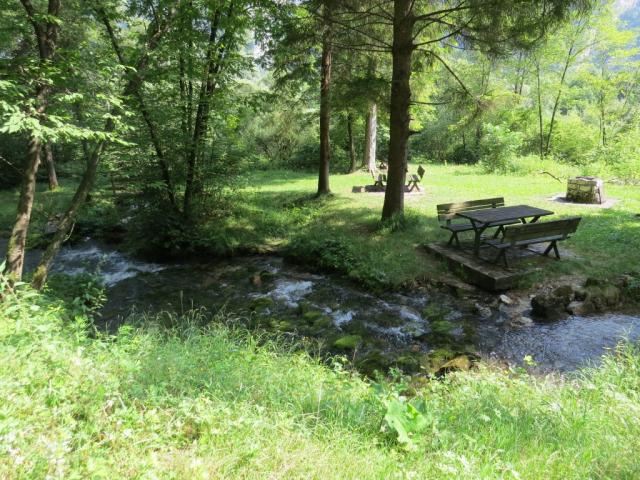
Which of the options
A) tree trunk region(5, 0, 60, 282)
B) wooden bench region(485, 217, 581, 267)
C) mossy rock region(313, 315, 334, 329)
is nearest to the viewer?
tree trunk region(5, 0, 60, 282)

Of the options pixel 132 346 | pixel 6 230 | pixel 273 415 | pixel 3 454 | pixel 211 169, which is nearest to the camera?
pixel 3 454

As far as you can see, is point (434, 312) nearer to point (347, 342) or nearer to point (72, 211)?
point (347, 342)

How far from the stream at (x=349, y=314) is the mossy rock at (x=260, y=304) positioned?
0.02m

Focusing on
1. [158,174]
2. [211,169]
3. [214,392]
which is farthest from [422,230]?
[214,392]

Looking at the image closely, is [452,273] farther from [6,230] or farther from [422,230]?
[6,230]

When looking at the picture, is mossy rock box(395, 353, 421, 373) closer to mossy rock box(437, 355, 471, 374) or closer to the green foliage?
mossy rock box(437, 355, 471, 374)

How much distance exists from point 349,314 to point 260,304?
1746 mm

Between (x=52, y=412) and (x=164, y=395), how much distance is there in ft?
2.29

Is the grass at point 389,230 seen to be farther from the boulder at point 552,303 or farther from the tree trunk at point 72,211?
the tree trunk at point 72,211

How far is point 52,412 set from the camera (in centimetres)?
235

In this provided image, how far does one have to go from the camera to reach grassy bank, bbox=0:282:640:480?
6.97ft

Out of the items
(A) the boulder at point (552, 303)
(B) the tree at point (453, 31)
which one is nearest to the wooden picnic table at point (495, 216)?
(A) the boulder at point (552, 303)

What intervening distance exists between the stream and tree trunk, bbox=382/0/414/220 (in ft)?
9.47

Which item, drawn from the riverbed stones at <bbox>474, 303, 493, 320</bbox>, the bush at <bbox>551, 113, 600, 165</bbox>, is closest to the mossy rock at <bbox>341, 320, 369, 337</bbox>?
the riverbed stones at <bbox>474, 303, 493, 320</bbox>
